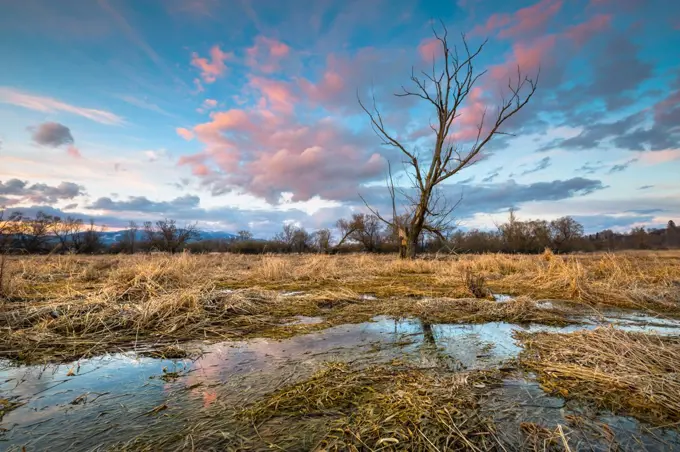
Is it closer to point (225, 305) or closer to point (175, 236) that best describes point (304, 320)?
point (225, 305)

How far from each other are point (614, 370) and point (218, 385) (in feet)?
10.1

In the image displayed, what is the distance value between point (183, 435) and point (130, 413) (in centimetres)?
51

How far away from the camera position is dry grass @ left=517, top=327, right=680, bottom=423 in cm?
207

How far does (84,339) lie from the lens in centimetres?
344

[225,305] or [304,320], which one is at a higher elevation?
[225,305]

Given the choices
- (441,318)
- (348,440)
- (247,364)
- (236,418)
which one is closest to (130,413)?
(236,418)

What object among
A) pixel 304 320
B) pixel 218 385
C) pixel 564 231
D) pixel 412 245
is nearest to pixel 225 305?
pixel 304 320

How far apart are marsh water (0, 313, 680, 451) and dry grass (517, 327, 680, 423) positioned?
6.7 inches

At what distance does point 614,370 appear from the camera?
2479 millimetres

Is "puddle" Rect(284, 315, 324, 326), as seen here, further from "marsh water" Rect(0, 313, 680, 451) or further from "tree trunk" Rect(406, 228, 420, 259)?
"tree trunk" Rect(406, 228, 420, 259)

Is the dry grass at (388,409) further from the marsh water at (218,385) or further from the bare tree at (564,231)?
the bare tree at (564,231)

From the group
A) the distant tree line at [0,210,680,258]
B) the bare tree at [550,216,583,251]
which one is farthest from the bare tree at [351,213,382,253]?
the bare tree at [550,216,583,251]

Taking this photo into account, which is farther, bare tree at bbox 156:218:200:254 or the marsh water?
bare tree at bbox 156:218:200:254

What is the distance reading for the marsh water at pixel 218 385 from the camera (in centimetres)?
176
